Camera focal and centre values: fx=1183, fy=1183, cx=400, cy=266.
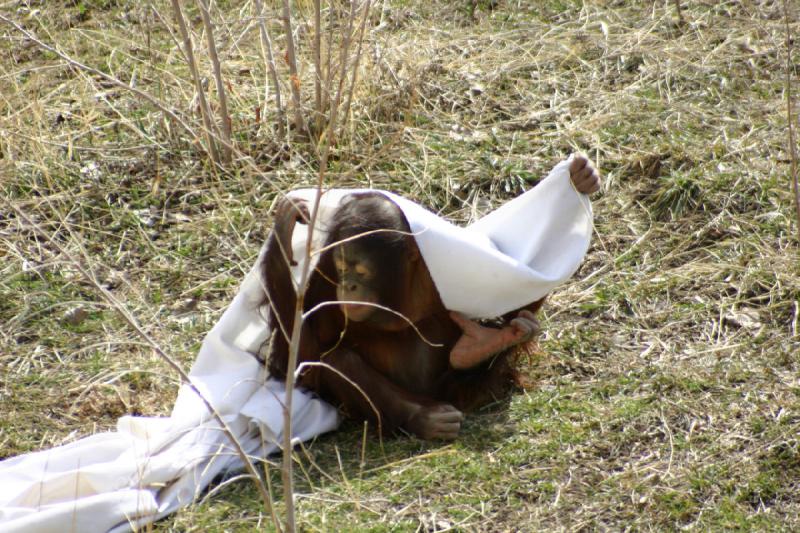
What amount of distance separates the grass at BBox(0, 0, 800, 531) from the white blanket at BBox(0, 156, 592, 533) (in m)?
0.17

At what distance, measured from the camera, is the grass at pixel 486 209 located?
3512mm

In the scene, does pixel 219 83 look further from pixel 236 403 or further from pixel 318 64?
pixel 236 403

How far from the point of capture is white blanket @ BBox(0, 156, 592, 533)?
11.6 feet

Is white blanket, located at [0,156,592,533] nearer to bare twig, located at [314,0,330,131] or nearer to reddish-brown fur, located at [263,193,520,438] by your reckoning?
reddish-brown fur, located at [263,193,520,438]

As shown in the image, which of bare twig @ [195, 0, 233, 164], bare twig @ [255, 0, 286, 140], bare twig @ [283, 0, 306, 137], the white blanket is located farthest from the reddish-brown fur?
bare twig @ [255, 0, 286, 140]

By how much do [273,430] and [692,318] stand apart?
1.62m

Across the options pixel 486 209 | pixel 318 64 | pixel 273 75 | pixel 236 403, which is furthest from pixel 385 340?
pixel 273 75

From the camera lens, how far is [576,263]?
161 inches

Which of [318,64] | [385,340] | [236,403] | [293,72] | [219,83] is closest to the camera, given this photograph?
[236,403]

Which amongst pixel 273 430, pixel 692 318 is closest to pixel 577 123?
pixel 692 318

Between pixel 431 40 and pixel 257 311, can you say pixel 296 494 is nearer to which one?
pixel 257 311

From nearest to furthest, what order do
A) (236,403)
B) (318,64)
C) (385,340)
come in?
(236,403) → (385,340) → (318,64)

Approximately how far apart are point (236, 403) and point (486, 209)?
1860 millimetres

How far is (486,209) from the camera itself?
5.34 metres
